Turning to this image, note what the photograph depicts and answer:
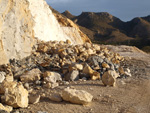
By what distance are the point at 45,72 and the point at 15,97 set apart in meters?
1.93

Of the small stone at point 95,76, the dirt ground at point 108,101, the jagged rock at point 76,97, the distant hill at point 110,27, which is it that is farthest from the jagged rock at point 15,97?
the distant hill at point 110,27

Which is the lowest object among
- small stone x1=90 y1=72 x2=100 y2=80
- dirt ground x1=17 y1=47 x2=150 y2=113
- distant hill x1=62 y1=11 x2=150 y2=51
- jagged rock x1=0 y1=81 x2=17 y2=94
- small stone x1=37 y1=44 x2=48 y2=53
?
dirt ground x1=17 y1=47 x2=150 y2=113

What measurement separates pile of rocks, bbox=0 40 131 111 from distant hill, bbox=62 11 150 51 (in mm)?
60667

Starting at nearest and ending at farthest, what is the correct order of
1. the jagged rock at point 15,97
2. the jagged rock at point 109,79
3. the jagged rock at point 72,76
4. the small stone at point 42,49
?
the jagged rock at point 15,97 → the jagged rock at point 109,79 → the jagged rock at point 72,76 → the small stone at point 42,49

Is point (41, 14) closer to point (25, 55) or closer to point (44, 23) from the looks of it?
point (44, 23)

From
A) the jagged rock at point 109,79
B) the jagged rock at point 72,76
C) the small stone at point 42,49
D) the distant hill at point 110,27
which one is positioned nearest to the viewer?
the jagged rock at point 109,79

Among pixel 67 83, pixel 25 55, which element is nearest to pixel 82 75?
pixel 67 83

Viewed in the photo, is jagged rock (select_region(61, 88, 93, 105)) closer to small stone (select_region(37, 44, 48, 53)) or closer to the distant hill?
small stone (select_region(37, 44, 48, 53))

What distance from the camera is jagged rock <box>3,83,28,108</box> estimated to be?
326cm

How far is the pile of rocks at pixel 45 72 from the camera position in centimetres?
340

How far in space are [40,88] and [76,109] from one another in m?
1.45

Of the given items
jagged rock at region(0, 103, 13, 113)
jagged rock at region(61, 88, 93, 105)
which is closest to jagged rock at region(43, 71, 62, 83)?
jagged rock at region(61, 88, 93, 105)

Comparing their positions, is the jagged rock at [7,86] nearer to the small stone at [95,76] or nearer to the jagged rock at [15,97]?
the jagged rock at [15,97]

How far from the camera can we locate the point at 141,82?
18.4ft
